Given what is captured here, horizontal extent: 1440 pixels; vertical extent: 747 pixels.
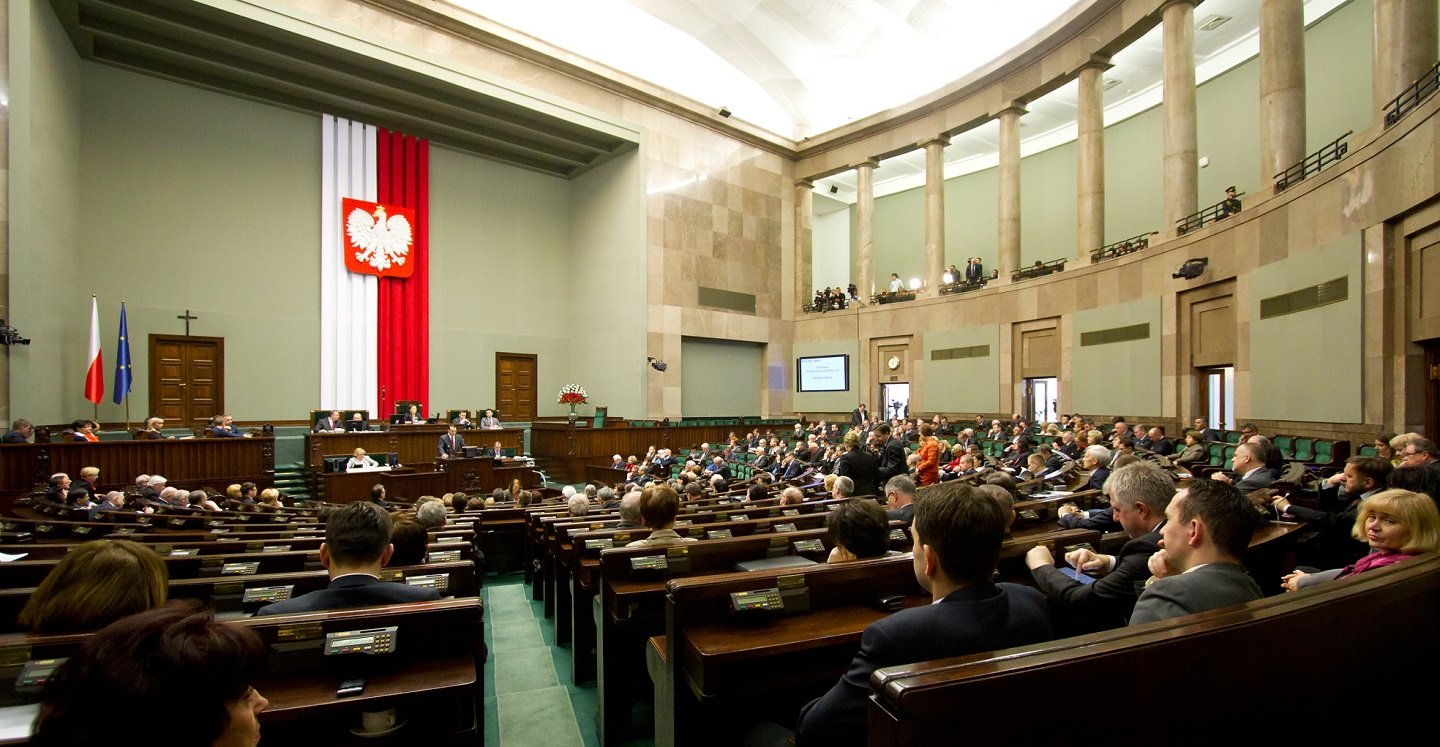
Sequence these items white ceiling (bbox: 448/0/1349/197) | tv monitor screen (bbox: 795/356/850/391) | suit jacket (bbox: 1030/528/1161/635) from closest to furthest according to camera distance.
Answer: suit jacket (bbox: 1030/528/1161/635), white ceiling (bbox: 448/0/1349/197), tv monitor screen (bbox: 795/356/850/391)

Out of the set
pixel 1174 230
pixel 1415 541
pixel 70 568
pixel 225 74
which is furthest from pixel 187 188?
pixel 1174 230

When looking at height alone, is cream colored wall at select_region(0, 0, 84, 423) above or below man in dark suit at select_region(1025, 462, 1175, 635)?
above

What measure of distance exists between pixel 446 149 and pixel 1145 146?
1773 cm

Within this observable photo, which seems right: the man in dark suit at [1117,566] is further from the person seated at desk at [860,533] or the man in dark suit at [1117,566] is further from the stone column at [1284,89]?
the stone column at [1284,89]

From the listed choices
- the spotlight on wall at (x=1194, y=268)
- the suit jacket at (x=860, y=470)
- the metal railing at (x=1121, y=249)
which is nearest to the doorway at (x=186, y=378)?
the suit jacket at (x=860, y=470)

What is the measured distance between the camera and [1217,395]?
10523 mm

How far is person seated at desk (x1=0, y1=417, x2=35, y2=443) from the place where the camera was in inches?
288

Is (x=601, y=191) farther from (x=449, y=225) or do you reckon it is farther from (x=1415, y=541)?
(x=1415, y=541)

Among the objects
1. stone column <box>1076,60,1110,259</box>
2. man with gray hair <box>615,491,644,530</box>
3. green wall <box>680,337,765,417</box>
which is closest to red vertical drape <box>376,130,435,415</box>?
green wall <box>680,337,765,417</box>

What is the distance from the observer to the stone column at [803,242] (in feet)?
64.4

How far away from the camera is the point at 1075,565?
90.4 inches

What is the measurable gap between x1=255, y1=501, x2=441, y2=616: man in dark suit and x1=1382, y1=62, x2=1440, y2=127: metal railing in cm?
888

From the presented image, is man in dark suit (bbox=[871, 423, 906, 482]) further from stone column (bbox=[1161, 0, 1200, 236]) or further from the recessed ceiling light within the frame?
the recessed ceiling light

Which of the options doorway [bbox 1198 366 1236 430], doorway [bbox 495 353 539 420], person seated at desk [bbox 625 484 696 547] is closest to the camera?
person seated at desk [bbox 625 484 696 547]
